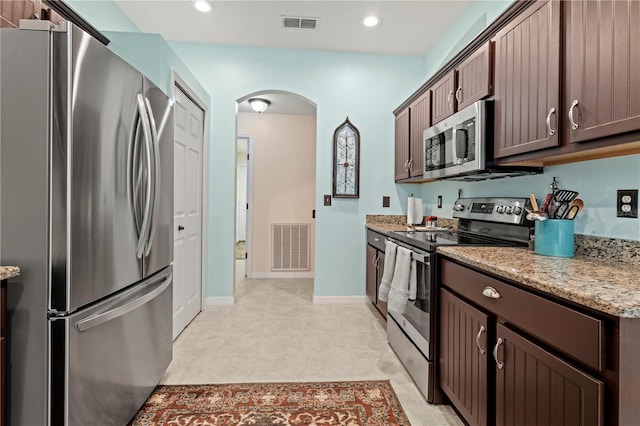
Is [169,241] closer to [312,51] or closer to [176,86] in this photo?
[176,86]

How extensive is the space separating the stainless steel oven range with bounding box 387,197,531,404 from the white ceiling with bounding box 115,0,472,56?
1806 millimetres

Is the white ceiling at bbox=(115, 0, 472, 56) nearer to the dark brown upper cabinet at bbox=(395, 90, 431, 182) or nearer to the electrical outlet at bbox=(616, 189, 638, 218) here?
the dark brown upper cabinet at bbox=(395, 90, 431, 182)

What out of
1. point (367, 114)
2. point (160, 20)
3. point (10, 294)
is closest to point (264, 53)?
point (160, 20)

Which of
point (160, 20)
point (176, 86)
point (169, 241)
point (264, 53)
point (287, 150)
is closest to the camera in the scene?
point (169, 241)

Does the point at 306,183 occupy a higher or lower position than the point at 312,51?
lower

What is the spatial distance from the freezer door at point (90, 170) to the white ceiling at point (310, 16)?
6.27ft

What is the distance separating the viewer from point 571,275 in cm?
115

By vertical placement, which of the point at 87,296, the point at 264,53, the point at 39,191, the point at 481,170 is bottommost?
the point at 87,296

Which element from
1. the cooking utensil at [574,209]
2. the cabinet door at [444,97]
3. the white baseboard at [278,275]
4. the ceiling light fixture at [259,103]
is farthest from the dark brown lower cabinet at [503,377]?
the ceiling light fixture at [259,103]

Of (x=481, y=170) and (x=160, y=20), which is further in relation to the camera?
(x=160, y=20)

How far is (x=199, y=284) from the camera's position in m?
3.41

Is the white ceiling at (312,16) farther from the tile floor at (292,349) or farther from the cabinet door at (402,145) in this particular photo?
the tile floor at (292,349)

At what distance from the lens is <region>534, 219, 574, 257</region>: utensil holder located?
1.52 m

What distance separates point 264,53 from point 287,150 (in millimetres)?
1730
